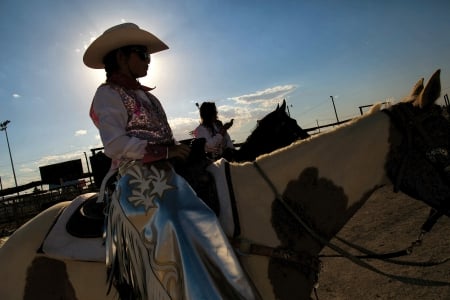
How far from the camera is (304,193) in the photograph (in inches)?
85.7

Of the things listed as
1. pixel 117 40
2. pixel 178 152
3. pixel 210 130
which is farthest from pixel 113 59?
pixel 210 130

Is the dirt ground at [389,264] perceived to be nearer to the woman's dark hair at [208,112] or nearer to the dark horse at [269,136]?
the dark horse at [269,136]

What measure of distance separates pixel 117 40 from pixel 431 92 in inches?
86.8

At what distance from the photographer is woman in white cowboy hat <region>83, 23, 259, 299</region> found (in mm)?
1721

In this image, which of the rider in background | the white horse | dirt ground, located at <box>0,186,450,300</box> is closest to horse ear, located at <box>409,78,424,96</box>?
the white horse

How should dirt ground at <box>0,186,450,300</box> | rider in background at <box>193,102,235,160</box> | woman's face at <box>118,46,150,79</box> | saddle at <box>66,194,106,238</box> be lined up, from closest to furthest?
saddle at <box>66,194,106,238</box>, woman's face at <box>118,46,150,79</box>, dirt ground at <box>0,186,450,300</box>, rider in background at <box>193,102,235,160</box>

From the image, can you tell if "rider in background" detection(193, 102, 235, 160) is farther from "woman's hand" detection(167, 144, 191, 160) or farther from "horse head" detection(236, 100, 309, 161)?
"woman's hand" detection(167, 144, 191, 160)

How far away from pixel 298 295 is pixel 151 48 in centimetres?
218

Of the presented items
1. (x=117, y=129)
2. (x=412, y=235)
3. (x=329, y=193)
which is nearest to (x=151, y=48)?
(x=117, y=129)

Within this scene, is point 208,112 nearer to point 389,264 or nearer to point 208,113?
point 208,113

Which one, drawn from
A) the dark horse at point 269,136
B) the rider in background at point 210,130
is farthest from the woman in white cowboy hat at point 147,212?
the rider in background at point 210,130

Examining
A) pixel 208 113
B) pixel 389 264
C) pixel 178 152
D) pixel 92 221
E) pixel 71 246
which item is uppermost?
pixel 208 113

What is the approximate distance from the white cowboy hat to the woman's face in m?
0.06

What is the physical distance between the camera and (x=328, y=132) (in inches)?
92.0
